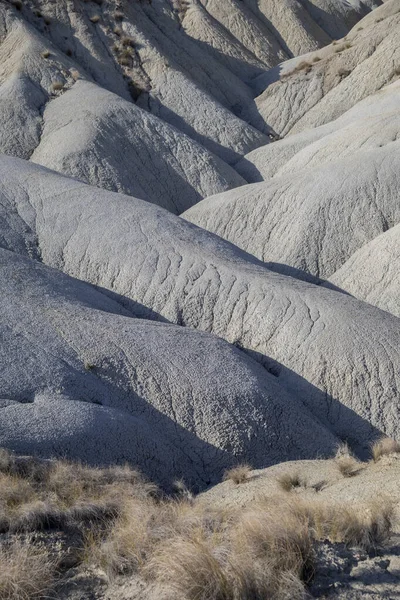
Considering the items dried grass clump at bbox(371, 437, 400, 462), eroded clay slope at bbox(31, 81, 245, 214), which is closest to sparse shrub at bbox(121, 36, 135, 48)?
eroded clay slope at bbox(31, 81, 245, 214)

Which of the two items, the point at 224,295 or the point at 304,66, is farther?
the point at 304,66

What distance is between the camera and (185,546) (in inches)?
305

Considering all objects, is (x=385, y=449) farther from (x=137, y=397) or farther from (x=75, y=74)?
(x=75, y=74)

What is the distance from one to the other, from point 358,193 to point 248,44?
3169 cm

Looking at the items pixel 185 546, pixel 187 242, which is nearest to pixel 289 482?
pixel 185 546

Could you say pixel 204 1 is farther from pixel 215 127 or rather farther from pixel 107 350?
pixel 107 350

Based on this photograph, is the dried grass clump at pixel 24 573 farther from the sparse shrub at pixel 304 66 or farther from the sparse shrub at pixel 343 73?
the sparse shrub at pixel 304 66

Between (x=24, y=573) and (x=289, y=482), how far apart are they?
246 inches

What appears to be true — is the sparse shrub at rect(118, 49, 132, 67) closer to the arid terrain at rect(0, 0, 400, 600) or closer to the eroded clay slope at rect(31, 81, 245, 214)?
the arid terrain at rect(0, 0, 400, 600)

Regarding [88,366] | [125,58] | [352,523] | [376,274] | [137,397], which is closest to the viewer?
[352,523]

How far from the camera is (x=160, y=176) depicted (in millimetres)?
36562

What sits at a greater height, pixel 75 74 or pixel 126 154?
pixel 75 74

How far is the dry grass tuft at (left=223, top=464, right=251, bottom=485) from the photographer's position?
571 inches

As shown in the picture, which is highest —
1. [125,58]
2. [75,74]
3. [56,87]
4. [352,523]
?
[75,74]
